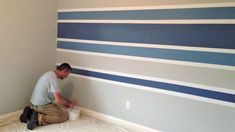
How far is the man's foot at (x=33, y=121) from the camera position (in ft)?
10.9

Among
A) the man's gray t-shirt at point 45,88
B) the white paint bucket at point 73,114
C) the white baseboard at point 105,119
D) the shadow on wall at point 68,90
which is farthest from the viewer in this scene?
the shadow on wall at point 68,90

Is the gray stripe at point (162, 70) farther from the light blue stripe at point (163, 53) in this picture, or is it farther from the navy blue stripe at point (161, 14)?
the navy blue stripe at point (161, 14)

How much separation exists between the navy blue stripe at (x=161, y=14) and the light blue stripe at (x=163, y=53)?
40 cm

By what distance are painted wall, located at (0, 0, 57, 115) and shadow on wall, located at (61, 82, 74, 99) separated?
0.43 metres

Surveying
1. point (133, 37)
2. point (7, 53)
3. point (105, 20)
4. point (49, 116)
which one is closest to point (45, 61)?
point (7, 53)

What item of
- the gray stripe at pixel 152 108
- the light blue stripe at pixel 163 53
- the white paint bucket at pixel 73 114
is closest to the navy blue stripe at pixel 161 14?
the light blue stripe at pixel 163 53

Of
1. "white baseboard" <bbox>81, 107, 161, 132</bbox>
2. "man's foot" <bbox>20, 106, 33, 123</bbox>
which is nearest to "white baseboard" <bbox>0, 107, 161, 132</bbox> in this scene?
"white baseboard" <bbox>81, 107, 161, 132</bbox>

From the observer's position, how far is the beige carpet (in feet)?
11.0

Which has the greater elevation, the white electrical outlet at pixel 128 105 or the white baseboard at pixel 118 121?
the white electrical outlet at pixel 128 105

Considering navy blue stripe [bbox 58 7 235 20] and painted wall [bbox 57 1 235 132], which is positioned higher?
navy blue stripe [bbox 58 7 235 20]

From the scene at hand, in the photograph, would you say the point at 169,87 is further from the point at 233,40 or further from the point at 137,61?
the point at 233,40

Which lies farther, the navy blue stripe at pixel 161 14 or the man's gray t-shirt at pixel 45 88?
the man's gray t-shirt at pixel 45 88

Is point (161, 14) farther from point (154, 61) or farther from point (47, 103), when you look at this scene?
point (47, 103)

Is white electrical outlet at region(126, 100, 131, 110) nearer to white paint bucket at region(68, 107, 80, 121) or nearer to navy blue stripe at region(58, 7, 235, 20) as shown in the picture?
white paint bucket at region(68, 107, 80, 121)
